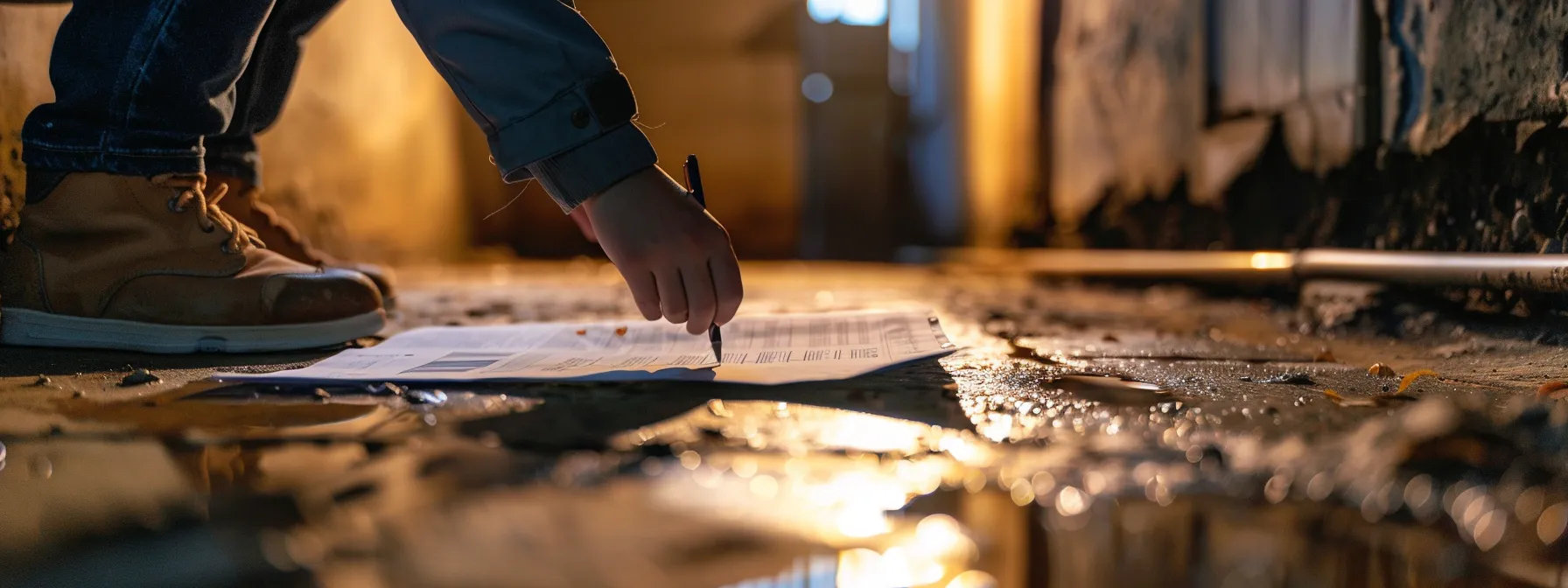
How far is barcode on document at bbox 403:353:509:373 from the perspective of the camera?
78cm

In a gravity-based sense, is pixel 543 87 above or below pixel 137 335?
above

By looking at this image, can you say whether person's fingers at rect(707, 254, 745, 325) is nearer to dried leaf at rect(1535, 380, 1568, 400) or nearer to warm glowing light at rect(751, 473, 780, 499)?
warm glowing light at rect(751, 473, 780, 499)

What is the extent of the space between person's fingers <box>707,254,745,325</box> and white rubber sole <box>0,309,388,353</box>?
0.56 m

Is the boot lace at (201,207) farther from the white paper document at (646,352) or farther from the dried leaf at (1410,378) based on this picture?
the dried leaf at (1410,378)

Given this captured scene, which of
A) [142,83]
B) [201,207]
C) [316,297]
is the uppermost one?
[142,83]

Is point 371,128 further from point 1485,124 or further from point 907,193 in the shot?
point 1485,124

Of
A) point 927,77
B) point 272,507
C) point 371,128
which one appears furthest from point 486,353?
point 927,77

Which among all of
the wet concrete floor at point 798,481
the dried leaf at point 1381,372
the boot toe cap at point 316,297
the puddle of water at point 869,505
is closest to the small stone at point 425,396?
the wet concrete floor at point 798,481

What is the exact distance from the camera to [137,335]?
0.95 meters

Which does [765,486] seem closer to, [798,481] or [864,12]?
[798,481]

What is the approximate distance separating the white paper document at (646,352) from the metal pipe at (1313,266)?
607 mm

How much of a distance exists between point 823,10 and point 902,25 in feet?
1.62

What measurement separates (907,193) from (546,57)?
12.9ft

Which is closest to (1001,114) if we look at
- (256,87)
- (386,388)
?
(256,87)
